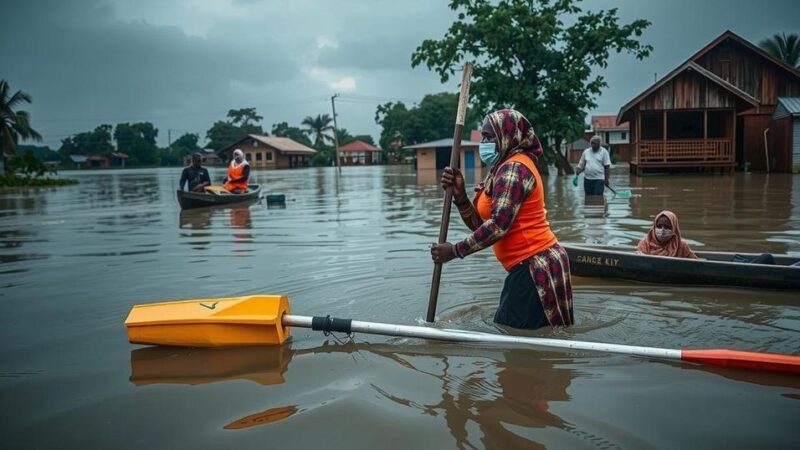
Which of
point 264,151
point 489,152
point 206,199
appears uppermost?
point 264,151

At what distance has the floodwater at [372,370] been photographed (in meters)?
3.07

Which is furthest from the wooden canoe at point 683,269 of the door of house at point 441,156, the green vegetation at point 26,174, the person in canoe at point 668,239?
the door of house at point 441,156

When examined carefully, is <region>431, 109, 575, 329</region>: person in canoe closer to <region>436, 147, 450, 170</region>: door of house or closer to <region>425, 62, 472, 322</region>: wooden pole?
<region>425, 62, 472, 322</region>: wooden pole

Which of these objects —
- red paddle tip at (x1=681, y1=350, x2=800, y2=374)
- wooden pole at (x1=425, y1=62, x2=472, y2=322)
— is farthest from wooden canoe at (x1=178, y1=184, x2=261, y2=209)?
red paddle tip at (x1=681, y1=350, x2=800, y2=374)

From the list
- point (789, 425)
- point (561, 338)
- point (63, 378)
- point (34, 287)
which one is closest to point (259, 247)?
point (34, 287)

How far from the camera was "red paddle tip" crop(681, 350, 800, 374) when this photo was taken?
3508 millimetres

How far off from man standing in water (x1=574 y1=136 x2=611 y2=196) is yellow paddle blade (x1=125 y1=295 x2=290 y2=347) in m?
→ 9.59

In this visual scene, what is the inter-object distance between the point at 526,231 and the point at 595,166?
371 inches

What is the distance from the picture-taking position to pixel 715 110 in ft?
84.9

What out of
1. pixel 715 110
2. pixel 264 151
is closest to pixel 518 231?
pixel 715 110

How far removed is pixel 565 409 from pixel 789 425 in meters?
1.04

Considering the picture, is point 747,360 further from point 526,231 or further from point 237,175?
point 237,175

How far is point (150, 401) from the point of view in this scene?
11.7 feet

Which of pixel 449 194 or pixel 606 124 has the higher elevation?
pixel 606 124
